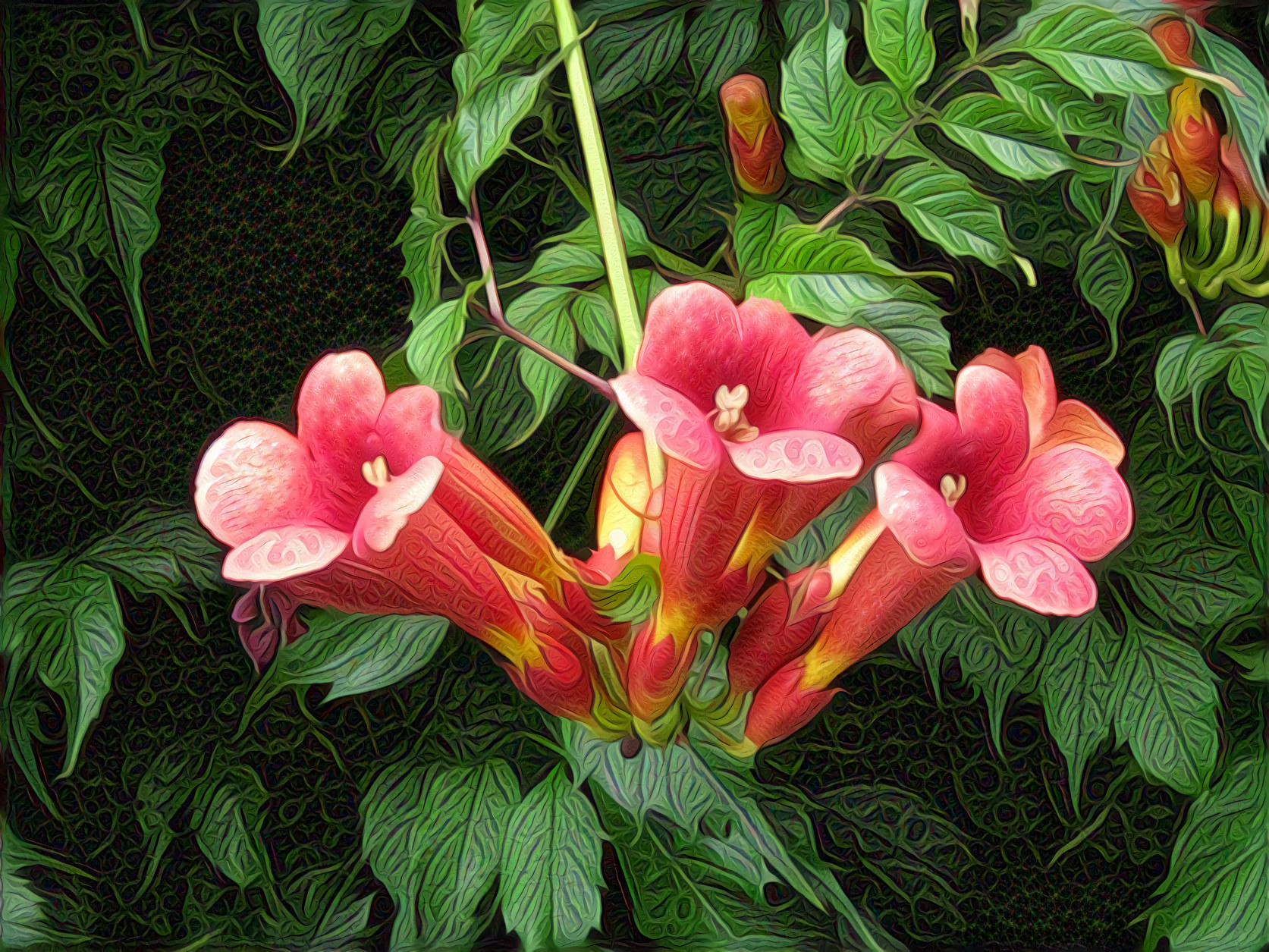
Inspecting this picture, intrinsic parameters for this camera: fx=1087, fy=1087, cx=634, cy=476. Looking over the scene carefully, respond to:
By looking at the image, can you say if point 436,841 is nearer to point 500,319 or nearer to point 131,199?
point 500,319

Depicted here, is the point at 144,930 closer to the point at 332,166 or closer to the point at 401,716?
the point at 401,716

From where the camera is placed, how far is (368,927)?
32.8 inches

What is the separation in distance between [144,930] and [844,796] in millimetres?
552

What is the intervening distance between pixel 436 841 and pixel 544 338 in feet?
1.29

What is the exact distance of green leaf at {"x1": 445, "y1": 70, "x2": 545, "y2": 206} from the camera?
0.83 m

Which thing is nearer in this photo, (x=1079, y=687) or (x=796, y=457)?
(x=796, y=457)

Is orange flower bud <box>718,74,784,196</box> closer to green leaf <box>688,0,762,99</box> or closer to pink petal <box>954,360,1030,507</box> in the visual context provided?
green leaf <box>688,0,762,99</box>

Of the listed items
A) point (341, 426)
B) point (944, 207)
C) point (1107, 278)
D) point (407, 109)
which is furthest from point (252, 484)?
point (1107, 278)

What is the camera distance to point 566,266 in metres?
0.83

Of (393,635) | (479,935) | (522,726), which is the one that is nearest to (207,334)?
(393,635)

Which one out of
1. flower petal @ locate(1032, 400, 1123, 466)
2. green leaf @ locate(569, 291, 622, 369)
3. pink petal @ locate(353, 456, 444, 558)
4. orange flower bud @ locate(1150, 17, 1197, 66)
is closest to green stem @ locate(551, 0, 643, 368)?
green leaf @ locate(569, 291, 622, 369)

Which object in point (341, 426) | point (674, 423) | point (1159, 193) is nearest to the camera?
point (674, 423)

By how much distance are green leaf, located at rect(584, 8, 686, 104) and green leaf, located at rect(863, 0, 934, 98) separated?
0.15 metres

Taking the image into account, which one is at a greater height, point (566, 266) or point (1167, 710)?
point (566, 266)
